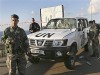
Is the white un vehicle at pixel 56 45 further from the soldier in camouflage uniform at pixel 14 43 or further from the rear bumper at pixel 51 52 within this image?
the soldier in camouflage uniform at pixel 14 43

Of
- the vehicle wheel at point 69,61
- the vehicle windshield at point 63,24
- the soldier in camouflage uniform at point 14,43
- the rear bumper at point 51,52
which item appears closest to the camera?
the soldier in camouflage uniform at point 14,43

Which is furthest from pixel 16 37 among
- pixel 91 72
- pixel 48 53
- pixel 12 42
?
pixel 91 72

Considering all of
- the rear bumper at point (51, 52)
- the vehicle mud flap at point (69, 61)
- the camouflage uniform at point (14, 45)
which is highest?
the camouflage uniform at point (14, 45)

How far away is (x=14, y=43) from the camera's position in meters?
6.31

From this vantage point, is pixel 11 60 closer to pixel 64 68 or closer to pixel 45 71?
pixel 45 71

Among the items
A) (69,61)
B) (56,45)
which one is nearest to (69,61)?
(69,61)

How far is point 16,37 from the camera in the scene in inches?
249

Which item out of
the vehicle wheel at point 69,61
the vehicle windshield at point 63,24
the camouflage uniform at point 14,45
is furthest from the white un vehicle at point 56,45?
the camouflage uniform at point 14,45

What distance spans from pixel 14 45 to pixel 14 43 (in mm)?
49

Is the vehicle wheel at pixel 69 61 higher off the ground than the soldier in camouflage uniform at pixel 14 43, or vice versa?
the soldier in camouflage uniform at pixel 14 43

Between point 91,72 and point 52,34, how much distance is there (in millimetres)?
1963

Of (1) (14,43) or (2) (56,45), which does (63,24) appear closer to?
(2) (56,45)

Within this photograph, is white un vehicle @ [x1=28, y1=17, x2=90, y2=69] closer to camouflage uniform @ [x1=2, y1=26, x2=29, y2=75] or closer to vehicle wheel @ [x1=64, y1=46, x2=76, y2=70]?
vehicle wheel @ [x1=64, y1=46, x2=76, y2=70]

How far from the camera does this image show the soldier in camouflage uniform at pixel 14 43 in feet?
20.6
